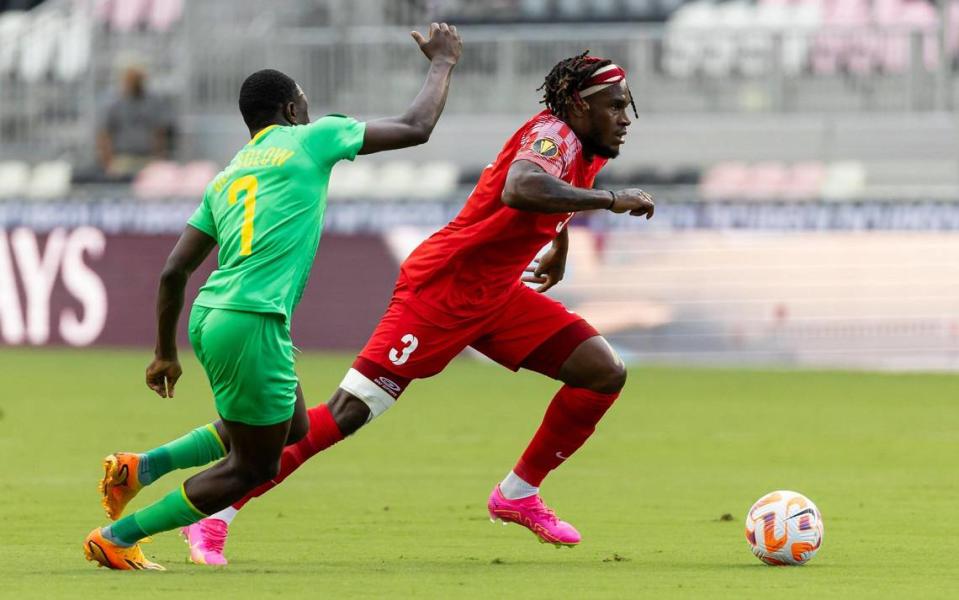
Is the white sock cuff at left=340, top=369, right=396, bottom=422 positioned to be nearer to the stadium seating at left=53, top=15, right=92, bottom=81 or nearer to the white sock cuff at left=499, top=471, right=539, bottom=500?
the white sock cuff at left=499, top=471, right=539, bottom=500

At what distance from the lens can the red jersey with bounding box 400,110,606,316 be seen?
847cm

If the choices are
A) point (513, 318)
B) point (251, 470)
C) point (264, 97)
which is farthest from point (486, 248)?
point (251, 470)

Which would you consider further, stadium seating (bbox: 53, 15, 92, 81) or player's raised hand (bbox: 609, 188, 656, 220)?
stadium seating (bbox: 53, 15, 92, 81)

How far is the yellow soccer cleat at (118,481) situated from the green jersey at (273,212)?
A: 2.58 feet

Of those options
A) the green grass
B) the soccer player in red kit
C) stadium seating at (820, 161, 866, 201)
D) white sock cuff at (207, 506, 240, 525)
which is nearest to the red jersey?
the soccer player in red kit

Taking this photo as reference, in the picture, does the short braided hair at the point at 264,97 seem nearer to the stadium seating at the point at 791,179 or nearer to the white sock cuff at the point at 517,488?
the white sock cuff at the point at 517,488

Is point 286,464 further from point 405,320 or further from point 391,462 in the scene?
point 391,462

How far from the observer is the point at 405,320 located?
8484mm

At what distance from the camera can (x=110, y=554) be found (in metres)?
7.32

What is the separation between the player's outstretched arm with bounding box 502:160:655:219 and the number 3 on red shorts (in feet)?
2.70

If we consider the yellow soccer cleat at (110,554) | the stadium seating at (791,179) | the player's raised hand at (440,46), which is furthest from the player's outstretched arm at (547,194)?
the stadium seating at (791,179)

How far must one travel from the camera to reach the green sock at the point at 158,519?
7219mm

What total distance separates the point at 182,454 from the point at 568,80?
2.44m

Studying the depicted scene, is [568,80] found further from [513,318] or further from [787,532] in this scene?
[787,532]
